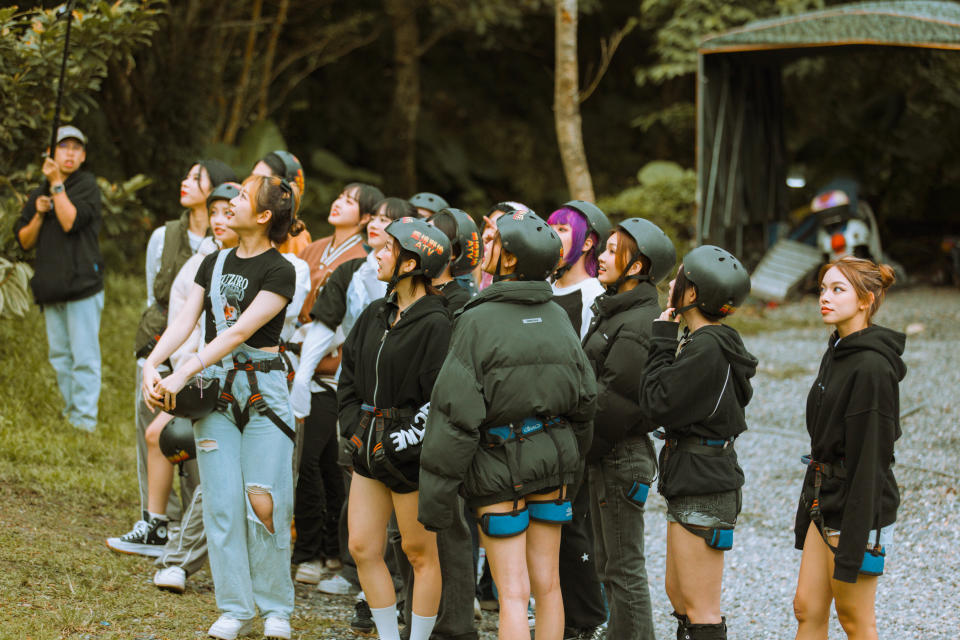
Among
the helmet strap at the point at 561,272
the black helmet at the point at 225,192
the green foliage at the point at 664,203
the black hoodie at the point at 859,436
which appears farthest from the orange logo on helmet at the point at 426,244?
the green foliage at the point at 664,203

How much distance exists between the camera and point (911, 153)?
65.9ft

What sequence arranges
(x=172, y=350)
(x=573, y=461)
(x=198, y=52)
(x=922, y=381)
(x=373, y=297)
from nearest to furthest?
(x=573, y=461) → (x=172, y=350) → (x=373, y=297) → (x=922, y=381) → (x=198, y=52)

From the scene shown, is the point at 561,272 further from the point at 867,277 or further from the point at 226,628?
the point at 226,628

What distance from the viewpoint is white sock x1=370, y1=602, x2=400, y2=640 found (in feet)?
15.0

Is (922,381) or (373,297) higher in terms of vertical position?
(373,297)

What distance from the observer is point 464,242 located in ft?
16.5

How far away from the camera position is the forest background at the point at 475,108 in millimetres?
13508

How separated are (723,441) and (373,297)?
6.89 feet

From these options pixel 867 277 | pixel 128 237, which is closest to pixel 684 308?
pixel 867 277

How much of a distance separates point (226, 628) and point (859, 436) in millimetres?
2842

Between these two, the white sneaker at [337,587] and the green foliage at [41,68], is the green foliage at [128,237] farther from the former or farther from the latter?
the white sneaker at [337,587]

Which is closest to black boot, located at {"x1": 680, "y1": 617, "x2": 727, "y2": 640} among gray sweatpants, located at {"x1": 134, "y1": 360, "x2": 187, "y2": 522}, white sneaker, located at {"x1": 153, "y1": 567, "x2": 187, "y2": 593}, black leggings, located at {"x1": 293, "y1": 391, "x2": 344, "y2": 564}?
black leggings, located at {"x1": 293, "y1": 391, "x2": 344, "y2": 564}

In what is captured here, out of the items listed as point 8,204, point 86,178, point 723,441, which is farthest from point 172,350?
point 8,204

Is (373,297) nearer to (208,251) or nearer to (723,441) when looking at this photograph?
(208,251)
